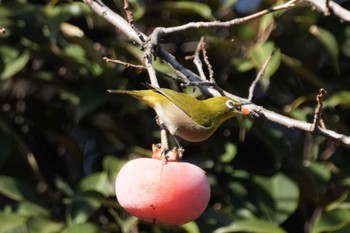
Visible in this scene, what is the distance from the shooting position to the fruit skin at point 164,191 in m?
1.25

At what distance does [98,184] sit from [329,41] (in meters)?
0.64

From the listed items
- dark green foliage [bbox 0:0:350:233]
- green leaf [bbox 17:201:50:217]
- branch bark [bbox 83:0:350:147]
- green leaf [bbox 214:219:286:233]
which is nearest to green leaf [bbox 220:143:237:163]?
dark green foliage [bbox 0:0:350:233]

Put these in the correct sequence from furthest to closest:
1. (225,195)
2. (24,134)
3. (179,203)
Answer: (24,134) → (225,195) → (179,203)

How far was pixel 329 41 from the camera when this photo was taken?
192 cm

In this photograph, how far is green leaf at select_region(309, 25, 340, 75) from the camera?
74.6 inches

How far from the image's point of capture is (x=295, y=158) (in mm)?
1943

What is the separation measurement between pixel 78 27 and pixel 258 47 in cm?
45

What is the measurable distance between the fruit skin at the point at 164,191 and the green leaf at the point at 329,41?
0.73 metres

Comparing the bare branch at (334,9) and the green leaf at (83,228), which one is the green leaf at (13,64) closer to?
the green leaf at (83,228)

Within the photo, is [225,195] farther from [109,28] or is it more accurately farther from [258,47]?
[109,28]

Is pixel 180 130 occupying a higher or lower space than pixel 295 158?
higher

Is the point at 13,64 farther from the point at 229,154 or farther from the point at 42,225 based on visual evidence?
the point at 229,154

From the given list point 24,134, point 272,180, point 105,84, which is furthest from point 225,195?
point 24,134

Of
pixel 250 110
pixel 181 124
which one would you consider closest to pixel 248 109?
pixel 250 110
